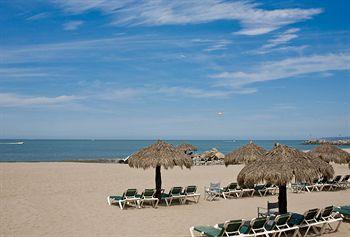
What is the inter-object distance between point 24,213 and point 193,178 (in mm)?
11590

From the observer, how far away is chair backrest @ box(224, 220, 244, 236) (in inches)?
316

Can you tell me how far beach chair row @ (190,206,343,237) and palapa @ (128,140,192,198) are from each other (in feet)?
12.9

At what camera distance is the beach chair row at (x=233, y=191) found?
14.3 m

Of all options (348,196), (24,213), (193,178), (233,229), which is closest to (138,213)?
(24,213)

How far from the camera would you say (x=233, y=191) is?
14.7 m

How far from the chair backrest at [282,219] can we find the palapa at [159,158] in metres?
4.76

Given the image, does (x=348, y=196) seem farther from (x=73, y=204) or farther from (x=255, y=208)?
(x=73, y=204)

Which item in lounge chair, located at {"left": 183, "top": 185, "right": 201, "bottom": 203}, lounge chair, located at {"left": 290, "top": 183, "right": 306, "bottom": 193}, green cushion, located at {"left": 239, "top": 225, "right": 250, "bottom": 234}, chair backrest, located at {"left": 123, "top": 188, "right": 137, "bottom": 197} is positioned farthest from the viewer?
lounge chair, located at {"left": 290, "top": 183, "right": 306, "bottom": 193}

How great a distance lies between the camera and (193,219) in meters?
10.8

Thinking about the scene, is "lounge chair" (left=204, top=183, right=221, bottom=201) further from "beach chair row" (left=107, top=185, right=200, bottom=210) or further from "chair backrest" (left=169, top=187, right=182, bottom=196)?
"chair backrest" (left=169, top=187, right=182, bottom=196)

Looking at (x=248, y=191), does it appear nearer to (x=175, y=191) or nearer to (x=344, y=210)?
(x=175, y=191)

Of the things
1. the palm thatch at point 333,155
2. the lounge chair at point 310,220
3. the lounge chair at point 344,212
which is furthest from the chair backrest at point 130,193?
the palm thatch at point 333,155

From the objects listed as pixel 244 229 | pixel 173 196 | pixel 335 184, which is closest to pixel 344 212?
pixel 244 229

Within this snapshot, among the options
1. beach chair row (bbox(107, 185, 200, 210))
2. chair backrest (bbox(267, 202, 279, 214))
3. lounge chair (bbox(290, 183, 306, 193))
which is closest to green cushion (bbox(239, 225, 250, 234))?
chair backrest (bbox(267, 202, 279, 214))
